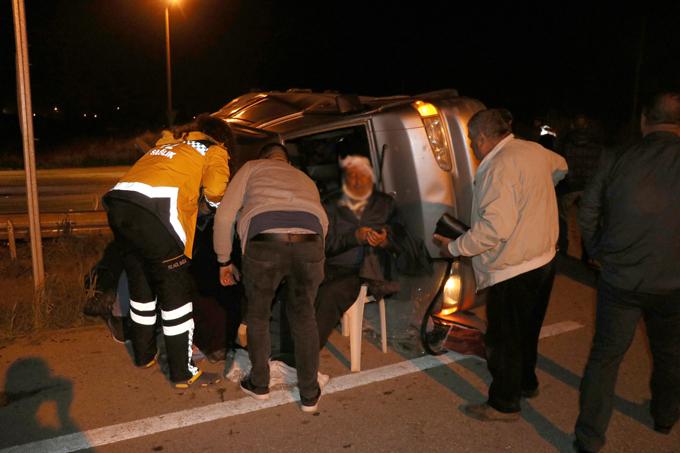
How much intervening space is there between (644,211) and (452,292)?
180cm

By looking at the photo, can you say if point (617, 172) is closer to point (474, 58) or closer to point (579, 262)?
point (579, 262)

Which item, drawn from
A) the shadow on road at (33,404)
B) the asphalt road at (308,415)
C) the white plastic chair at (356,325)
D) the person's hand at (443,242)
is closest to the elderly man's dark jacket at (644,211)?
the person's hand at (443,242)

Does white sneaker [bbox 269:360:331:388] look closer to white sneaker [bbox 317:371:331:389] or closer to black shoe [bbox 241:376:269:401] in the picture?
Answer: white sneaker [bbox 317:371:331:389]

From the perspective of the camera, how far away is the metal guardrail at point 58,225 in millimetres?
6617

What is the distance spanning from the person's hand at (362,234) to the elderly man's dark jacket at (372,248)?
4 cm

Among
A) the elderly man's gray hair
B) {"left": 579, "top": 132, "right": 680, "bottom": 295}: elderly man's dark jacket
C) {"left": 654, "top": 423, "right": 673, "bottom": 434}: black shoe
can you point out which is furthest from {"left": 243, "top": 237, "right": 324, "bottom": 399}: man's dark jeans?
{"left": 654, "top": 423, "right": 673, "bottom": 434}: black shoe

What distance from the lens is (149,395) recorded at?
3.87 m

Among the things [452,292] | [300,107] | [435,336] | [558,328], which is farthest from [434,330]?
[300,107]

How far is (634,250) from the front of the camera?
302 centimetres

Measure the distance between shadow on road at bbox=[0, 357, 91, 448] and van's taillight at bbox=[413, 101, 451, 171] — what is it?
112 inches

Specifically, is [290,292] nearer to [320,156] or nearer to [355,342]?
[355,342]

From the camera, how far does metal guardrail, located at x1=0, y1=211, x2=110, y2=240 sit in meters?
6.62

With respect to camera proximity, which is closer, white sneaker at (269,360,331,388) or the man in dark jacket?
the man in dark jacket

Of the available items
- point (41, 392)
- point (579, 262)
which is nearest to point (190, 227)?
point (41, 392)
